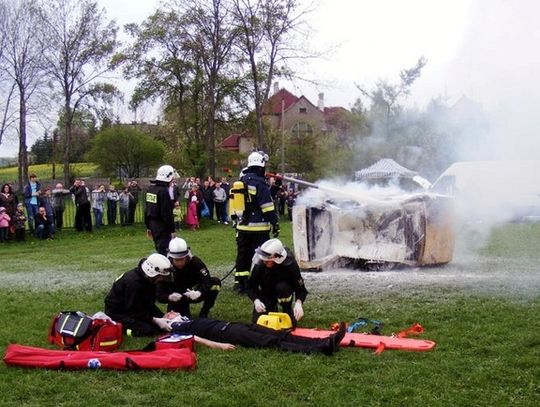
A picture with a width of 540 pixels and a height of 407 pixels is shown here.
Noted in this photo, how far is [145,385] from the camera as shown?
5598mm

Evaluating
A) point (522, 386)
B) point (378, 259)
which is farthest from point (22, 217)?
point (522, 386)

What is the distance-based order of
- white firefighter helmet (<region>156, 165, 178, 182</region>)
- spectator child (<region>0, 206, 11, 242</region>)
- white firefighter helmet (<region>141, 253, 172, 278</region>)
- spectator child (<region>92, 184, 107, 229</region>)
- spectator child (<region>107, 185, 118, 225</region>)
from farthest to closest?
spectator child (<region>107, 185, 118, 225</region>) → spectator child (<region>92, 184, 107, 229</region>) → spectator child (<region>0, 206, 11, 242</region>) → white firefighter helmet (<region>156, 165, 178, 182</region>) → white firefighter helmet (<region>141, 253, 172, 278</region>)

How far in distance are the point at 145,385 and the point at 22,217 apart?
1560 cm

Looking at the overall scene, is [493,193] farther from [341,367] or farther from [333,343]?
[341,367]

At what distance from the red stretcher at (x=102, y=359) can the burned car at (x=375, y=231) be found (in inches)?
250

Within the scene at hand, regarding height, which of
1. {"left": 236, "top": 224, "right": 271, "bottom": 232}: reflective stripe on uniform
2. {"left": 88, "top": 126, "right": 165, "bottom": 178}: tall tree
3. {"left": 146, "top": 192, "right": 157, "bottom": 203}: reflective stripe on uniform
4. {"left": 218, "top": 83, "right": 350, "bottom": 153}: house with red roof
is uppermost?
{"left": 218, "top": 83, "right": 350, "bottom": 153}: house with red roof

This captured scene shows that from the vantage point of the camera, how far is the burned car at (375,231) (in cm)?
1180

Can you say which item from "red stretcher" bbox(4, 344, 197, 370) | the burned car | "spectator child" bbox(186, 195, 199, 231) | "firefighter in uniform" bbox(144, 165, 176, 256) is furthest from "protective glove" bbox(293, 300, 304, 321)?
"spectator child" bbox(186, 195, 199, 231)

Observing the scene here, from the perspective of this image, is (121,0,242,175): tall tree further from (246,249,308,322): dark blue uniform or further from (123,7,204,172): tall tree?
(246,249,308,322): dark blue uniform

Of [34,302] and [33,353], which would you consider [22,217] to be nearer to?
[34,302]

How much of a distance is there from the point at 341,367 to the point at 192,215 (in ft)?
57.2

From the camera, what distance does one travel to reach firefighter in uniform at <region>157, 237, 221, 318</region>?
795 centimetres

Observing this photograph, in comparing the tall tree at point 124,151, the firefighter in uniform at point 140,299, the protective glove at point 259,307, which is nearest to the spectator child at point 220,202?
the firefighter in uniform at point 140,299

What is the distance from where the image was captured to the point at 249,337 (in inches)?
269
